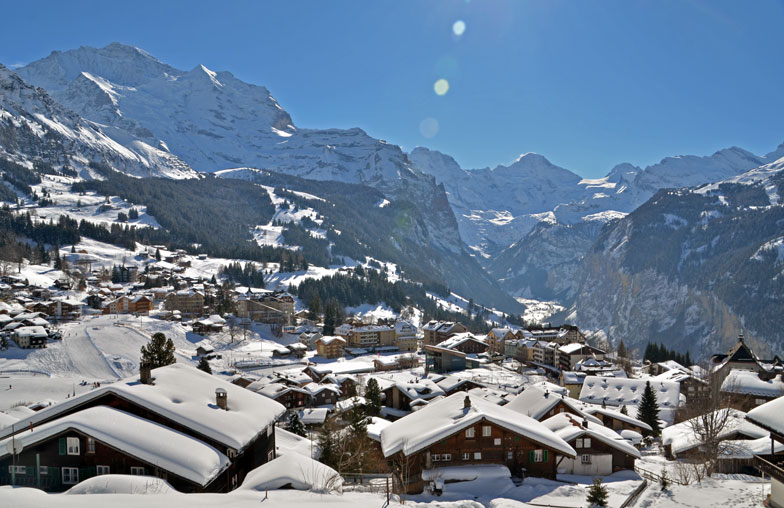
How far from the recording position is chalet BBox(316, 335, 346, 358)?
4518 inches

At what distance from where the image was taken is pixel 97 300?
416 ft

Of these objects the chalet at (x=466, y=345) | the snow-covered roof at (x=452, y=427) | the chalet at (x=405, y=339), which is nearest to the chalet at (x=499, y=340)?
the chalet at (x=466, y=345)

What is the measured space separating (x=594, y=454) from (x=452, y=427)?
11413 mm

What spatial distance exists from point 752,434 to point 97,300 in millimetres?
135036

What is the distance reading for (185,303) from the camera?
443 ft

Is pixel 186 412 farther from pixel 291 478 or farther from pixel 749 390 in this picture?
pixel 749 390

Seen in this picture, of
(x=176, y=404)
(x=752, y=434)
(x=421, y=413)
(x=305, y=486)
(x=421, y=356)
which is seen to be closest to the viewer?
(x=305, y=486)

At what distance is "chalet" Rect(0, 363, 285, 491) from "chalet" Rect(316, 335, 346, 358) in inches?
3448

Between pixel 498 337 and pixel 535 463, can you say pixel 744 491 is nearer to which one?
pixel 535 463

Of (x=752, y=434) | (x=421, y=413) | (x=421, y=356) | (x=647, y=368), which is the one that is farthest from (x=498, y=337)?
(x=421, y=413)

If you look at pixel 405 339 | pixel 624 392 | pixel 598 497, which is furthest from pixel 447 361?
pixel 598 497

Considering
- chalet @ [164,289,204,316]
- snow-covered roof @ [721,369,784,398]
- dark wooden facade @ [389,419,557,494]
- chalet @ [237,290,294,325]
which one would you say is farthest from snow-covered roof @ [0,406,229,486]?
chalet @ [164,289,204,316]

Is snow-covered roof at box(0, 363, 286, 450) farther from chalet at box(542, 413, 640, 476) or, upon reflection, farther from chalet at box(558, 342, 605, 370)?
chalet at box(558, 342, 605, 370)

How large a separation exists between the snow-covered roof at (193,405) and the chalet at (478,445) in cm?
847
